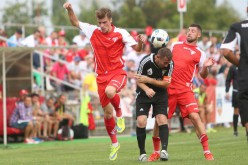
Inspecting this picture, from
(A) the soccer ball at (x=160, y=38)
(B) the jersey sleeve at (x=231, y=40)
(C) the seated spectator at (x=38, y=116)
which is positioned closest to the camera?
(B) the jersey sleeve at (x=231, y=40)

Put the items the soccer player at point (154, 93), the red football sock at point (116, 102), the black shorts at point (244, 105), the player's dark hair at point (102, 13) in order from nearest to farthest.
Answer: the black shorts at point (244, 105) < the soccer player at point (154, 93) < the player's dark hair at point (102, 13) < the red football sock at point (116, 102)

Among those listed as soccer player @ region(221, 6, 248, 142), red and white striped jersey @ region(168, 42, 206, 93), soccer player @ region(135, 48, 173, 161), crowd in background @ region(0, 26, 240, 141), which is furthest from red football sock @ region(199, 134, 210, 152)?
crowd in background @ region(0, 26, 240, 141)

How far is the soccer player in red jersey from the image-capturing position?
14.0 metres

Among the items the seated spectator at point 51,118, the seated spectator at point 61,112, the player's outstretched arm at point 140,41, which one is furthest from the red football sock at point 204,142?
the seated spectator at point 61,112

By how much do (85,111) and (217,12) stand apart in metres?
59.7

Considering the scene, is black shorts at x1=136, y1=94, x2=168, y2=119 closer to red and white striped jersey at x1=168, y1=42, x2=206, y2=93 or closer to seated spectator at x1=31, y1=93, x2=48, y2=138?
red and white striped jersey at x1=168, y1=42, x2=206, y2=93

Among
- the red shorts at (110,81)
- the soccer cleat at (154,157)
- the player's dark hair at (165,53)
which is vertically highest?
the player's dark hair at (165,53)

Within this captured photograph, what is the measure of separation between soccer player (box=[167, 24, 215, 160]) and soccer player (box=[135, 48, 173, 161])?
0.76m

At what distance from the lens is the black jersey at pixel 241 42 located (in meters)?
10.1

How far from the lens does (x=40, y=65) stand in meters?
27.3

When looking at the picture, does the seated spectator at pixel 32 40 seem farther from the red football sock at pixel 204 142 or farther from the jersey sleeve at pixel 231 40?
the jersey sleeve at pixel 231 40

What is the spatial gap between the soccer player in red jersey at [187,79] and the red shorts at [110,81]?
983 mm

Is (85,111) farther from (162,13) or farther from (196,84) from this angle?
(162,13)

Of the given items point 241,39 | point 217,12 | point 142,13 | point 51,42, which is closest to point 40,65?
point 51,42
